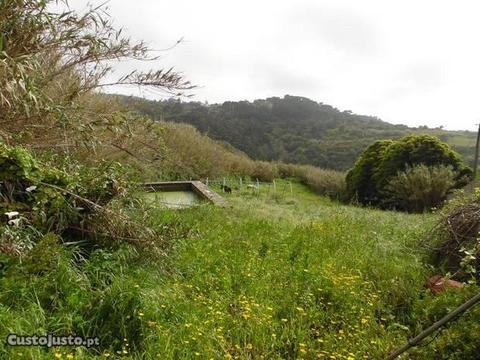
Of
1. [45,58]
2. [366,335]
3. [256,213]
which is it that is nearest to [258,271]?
[366,335]

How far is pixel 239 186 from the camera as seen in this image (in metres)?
16.5

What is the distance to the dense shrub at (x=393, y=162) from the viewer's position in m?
14.4

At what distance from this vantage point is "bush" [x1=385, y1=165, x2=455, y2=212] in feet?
40.9

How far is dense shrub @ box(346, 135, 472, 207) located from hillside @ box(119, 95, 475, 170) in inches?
457

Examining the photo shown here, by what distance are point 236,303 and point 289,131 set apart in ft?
120

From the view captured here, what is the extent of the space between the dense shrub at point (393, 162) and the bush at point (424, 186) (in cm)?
68

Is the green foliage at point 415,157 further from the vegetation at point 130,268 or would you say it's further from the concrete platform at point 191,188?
the vegetation at point 130,268

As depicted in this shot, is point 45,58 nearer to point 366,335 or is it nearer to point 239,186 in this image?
point 366,335

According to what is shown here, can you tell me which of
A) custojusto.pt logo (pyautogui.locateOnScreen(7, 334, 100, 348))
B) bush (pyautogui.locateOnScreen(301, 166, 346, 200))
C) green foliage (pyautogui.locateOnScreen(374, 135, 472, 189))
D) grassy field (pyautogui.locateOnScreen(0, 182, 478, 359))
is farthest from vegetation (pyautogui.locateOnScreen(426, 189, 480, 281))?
bush (pyautogui.locateOnScreen(301, 166, 346, 200))

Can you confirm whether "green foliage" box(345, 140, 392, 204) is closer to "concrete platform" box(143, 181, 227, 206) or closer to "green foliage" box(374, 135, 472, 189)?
"green foliage" box(374, 135, 472, 189)

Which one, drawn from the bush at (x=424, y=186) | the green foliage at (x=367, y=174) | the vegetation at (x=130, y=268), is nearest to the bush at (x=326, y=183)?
the green foliage at (x=367, y=174)

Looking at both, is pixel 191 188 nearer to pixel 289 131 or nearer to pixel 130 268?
pixel 130 268

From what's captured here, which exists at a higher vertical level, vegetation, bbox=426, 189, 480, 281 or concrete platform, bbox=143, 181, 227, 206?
vegetation, bbox=426, 189, 480, 281

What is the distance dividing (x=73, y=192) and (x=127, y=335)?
4.47ft
